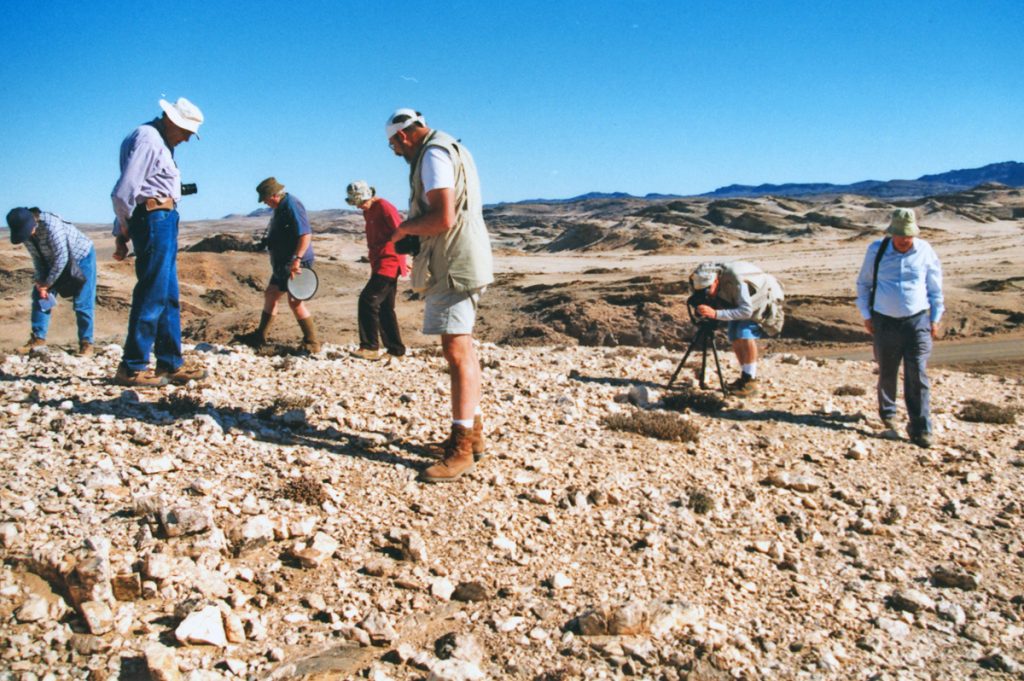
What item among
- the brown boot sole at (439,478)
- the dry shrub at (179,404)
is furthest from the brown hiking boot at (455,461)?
the dry shrub at (179,404)

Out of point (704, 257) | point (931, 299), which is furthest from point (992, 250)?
point (931, 299)

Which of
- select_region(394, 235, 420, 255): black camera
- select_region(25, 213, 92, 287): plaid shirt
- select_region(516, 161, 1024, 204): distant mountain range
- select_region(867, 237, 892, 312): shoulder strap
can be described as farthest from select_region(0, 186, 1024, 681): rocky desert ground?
select_region(516, 161, 1024, 204): distant mountain range

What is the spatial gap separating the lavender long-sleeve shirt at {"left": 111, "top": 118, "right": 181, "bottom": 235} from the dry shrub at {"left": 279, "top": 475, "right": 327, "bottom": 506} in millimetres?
2410

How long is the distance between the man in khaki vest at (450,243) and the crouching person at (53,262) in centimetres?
486

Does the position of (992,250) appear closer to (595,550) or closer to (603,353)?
(603,353)

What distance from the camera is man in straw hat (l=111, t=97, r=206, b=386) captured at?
5.29 meters

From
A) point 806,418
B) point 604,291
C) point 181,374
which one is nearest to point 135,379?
point 181,374

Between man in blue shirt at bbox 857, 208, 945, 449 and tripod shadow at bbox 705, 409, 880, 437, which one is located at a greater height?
man in blue shirt at bbox 857, 208, 945, 449

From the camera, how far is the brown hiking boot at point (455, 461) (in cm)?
461

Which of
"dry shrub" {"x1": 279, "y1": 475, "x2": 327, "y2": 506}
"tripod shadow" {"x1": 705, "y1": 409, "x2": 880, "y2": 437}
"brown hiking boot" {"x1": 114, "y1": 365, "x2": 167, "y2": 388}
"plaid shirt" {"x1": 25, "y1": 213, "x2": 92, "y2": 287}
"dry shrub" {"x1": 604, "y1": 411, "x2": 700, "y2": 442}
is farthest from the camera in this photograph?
"plaid shirt" {"x1": 25, "y1": 213, "x2": 92, "y2": 287}

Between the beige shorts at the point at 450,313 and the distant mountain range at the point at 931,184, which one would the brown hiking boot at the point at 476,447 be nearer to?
the beige shorts at the point at 450,313

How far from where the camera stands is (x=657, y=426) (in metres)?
5.96

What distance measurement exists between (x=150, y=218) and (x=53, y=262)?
315 centimetres

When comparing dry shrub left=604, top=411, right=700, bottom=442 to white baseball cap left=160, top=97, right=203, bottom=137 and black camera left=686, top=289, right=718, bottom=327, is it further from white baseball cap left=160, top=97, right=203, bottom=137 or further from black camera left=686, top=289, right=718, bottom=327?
white baseball cap left=160, top=97, right=203, bottom=137
